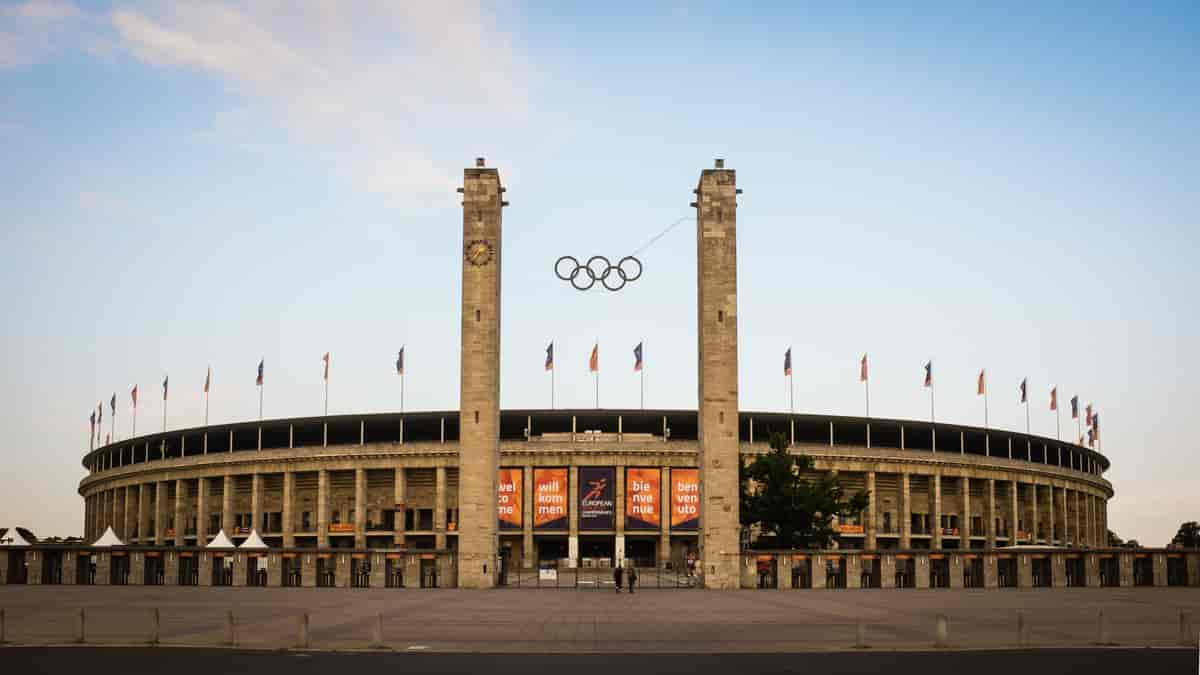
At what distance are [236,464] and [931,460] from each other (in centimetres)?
7056

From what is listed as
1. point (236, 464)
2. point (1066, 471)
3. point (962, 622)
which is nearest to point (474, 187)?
point (962, 622)

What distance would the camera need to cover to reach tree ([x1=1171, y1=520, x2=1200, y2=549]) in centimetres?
19288

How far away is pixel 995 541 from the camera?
124m

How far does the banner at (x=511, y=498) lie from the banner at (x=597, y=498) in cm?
579

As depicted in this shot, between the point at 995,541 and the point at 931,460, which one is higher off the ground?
the point at 931,460

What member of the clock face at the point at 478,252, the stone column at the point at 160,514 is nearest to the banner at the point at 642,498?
the clock face at the point at 478,252

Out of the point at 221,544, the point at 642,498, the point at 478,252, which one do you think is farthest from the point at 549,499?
the point at 478,252

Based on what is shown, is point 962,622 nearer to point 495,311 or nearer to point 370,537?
point 495,311

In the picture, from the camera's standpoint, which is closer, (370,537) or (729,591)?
(729,591)

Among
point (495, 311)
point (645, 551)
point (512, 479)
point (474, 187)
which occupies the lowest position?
point (645, 551)

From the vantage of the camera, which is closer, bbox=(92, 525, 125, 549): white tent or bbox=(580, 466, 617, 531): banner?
bbox=(92, 525, 125, 549): white tent

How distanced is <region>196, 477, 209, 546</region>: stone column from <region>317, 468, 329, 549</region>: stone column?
14281mm

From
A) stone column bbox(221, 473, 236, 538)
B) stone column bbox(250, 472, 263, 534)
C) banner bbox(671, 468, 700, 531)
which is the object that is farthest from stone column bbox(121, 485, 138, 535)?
banner bbox(671, 468, 700, 531)

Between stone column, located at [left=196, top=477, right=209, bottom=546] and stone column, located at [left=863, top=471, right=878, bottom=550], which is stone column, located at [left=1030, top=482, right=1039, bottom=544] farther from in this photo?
stone column, located at [left=196, top=477, right=209, bottom=546]
